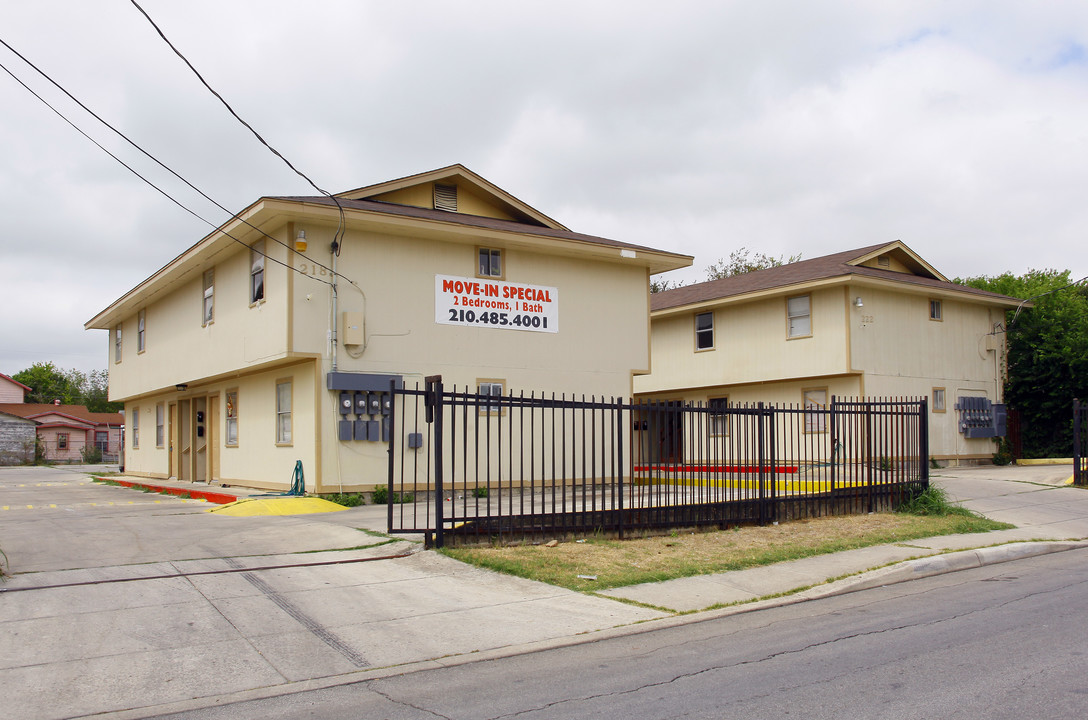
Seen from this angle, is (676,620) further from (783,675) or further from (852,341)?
(852,341)

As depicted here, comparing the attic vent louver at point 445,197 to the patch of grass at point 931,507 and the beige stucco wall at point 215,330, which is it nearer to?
the beige stucco wall at point 215,330

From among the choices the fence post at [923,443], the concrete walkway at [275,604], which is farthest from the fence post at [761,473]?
the fence post at [923,443]

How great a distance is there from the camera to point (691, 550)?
428 inches

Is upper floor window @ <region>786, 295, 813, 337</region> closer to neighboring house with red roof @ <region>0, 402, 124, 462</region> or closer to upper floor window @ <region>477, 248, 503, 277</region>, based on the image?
upper floor window @ <region>477, 248, 503, 277</region>

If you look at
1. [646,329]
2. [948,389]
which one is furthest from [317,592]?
[948,389]

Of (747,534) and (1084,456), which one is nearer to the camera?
(747,534)

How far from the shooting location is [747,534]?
39.9 feet

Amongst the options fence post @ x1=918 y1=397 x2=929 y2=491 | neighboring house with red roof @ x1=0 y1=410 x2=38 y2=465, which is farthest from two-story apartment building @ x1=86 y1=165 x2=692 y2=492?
neighboring house with red roof @ x1=0 y1=410 x2=38 y2=465

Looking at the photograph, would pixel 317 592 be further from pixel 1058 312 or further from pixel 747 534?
pixel 1058 312

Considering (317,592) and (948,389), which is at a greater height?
(948,389)

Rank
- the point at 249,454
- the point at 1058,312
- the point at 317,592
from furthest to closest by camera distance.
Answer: the point at 1058,312, the point at 249,454, the point at 317,592

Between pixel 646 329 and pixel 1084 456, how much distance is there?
10581 mm

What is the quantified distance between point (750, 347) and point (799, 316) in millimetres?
2043

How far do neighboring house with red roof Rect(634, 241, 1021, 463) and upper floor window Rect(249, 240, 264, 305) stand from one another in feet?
49.1
